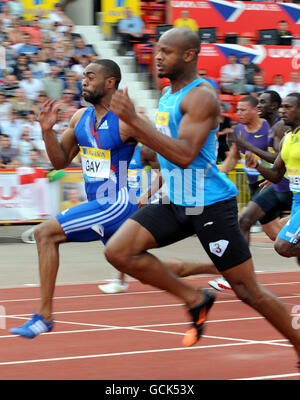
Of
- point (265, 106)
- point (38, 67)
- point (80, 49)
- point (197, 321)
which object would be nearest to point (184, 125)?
point (197, 321)

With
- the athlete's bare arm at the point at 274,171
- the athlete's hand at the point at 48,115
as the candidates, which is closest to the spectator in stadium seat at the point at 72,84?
the athlete's bare arm at the point at 274,171

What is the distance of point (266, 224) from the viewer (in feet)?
29.5

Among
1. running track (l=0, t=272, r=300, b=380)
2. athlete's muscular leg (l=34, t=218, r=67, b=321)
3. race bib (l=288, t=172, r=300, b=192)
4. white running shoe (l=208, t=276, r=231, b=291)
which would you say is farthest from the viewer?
white running shoe (l=208, t=276, r=231, b=291)

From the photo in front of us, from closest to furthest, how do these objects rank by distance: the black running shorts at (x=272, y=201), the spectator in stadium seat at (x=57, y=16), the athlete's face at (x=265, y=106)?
1. the black running shorts at (x=272, y=201)
2. the athlete's face at (x=265, y=106)
3. the spectator in stadium seat at (x=57, y=16)

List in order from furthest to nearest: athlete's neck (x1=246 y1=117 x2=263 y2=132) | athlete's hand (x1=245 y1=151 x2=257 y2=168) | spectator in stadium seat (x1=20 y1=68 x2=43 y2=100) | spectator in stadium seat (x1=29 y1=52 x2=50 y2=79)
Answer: spectator in stadium seat (x1=29 y1=52 x2=50 y2=79)
spectator in stadium seat (x1=20 y1=68 x2=43 y2=100)
athlete's neck (x1=246 y1=117 x2=263 y2=132)
athlete's hand (x1=245 y1=151 x2=257 y2=168)

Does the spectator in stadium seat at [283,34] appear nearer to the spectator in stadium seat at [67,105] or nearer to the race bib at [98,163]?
the spectator in stadium seat at [67,105]

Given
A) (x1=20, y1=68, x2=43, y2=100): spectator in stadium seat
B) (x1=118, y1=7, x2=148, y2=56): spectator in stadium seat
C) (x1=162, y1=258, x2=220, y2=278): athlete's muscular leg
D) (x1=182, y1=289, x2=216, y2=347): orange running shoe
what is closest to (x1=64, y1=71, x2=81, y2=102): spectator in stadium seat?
(x1=20, y1=68, x2=43, y2=100): spectator in stadium seat

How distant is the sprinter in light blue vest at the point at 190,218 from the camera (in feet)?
16.1

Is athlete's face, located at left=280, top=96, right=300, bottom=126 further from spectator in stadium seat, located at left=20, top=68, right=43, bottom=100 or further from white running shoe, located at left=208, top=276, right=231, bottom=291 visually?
spectator in stadium seat, located at left=20, top=68, right=43, bottom=100

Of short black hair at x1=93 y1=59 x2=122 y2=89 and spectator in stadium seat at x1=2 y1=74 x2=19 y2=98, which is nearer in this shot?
short black hair at x1=93 y1=59 x2=122 y2=89

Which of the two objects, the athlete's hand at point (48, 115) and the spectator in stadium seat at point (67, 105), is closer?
the athlete's hand at point (48, 115)

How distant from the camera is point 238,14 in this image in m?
20.4

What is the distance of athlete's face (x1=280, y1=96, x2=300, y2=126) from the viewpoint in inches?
297

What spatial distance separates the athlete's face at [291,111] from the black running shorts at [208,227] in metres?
2.67
